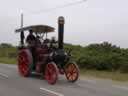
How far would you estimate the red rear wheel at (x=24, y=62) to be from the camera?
16.5 metres

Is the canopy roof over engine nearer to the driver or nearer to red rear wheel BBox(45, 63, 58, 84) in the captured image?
the driver

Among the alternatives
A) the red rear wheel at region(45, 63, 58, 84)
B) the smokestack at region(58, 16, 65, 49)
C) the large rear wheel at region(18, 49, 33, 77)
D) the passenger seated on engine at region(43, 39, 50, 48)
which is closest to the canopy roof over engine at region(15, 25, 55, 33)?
the passenger seated on engine at region(43, 39, 50, 48)

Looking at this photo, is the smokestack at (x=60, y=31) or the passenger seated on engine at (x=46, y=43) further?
the passenger seated on engine at (x=46, y=43)

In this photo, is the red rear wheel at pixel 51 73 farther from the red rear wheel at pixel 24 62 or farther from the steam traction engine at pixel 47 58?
the red rear wheel at pixel 24 62

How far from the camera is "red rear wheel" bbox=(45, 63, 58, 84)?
14.0m

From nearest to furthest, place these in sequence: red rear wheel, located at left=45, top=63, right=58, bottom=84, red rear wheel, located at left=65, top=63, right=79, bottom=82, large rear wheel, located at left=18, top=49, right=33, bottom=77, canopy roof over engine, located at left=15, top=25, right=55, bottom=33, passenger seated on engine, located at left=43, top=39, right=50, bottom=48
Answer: red rear wheel, located at left=45, top=63, right=58, bottom=84, red rear wheel, located at left=65, top=63, right=79, bottom=82, passenger seated on engine, located at left=43, top=39, right=50, bottom=48, large rear wheel, located at left=18, top=49, right=33, bottom=77, canopy roof over engine, located at left=15, top=25, right=55, bottom=33

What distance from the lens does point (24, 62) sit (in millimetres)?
17109

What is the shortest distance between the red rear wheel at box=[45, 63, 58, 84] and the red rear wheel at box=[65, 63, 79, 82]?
91cm

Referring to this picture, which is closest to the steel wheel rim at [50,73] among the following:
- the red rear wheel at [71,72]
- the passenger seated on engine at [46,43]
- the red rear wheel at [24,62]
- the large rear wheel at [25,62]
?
the red rear wheel at [71,72]

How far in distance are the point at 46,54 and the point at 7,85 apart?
2404 millimetres

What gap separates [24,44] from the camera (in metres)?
17.8

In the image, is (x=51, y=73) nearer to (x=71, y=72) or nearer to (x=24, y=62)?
(x=71, y=72)

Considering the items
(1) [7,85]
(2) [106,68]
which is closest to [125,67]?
(2) [106,68]

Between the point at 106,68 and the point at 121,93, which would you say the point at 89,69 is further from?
the point at 121,93
